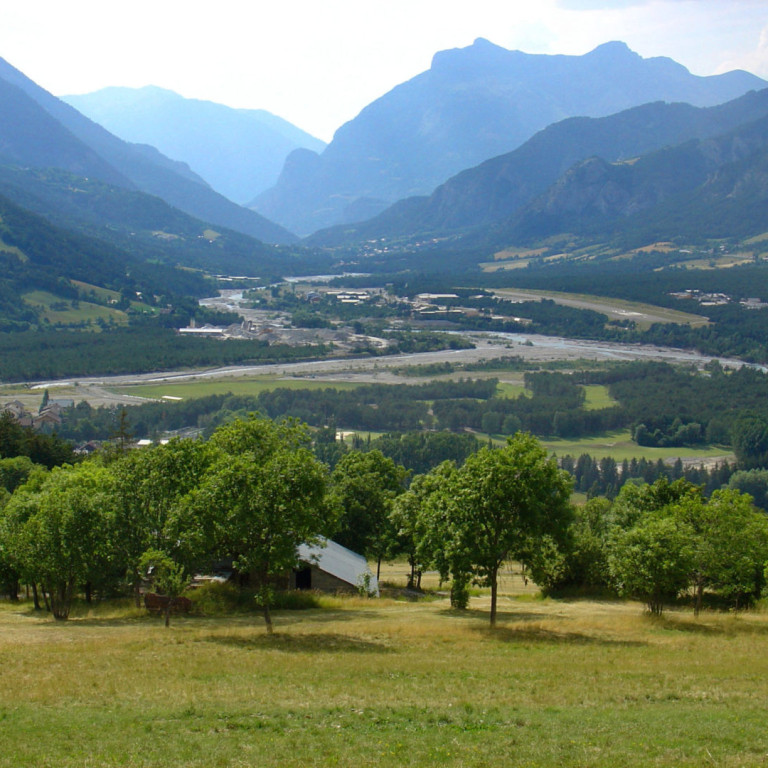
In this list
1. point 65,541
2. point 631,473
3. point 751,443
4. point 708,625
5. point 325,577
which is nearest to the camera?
point 708,625

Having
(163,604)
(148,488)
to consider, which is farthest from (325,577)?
(148,488)

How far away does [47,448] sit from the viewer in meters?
70.4

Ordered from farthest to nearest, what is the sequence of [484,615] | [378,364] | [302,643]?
[378,364] → [484,615] → [302,643]

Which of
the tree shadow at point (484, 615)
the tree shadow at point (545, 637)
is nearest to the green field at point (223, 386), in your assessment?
the tree shadow at point (484, 615)

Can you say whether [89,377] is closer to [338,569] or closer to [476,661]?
[338,569]

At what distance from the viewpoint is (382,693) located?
20.8 metres

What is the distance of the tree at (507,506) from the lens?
102 feet

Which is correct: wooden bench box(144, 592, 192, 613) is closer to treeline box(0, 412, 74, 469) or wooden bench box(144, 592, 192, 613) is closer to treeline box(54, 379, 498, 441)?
treeline box(0, 412, 74, 469)

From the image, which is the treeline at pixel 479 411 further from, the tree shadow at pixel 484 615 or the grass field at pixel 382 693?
the grass field at pixel 382 693

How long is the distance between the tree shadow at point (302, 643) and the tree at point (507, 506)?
5318mm

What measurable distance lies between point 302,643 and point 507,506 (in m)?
8.21

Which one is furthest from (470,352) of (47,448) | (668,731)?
(668,731)

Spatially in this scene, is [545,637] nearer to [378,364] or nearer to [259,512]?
[259,512]

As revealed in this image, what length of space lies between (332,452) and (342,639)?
5366cm
